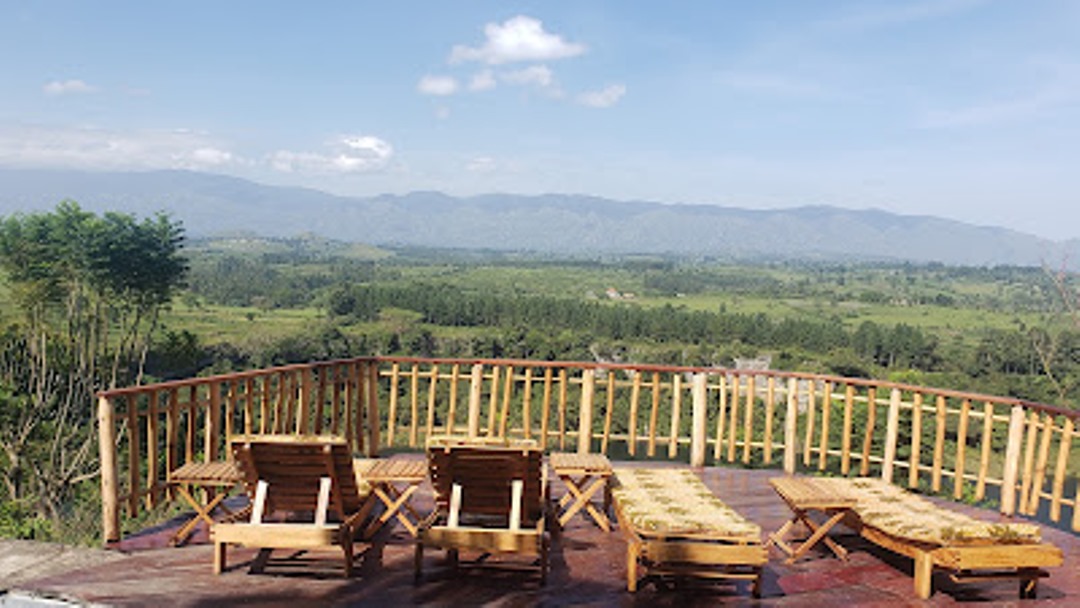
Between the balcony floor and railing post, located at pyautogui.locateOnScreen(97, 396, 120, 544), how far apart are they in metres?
0.14

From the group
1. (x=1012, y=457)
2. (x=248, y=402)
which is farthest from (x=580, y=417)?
(x=1012, y=457)

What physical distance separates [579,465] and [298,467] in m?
1.80

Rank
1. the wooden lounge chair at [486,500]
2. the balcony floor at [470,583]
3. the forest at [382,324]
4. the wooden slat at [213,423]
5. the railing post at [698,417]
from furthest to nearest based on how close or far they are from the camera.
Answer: the forest at [382,324]
the railing post at [698,417]
the wooden slat at [213,423]
the wooden lounge chair at [486,500]
the balcony floor at [470,583]

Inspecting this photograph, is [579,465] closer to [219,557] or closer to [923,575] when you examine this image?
[923,575]

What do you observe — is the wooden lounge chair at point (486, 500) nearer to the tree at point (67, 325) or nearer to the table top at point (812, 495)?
the table top at point (812, 495)

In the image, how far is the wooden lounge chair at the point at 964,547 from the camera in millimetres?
4344

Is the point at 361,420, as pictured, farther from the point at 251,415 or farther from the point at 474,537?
the point at 474,537

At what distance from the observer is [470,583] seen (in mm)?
4438

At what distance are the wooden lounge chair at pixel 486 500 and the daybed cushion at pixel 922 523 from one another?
2.02 m

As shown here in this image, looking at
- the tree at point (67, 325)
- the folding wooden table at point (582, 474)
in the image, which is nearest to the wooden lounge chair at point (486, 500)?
the folding wooden table at point (582, 474)

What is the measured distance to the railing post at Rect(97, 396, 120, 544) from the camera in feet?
16.2

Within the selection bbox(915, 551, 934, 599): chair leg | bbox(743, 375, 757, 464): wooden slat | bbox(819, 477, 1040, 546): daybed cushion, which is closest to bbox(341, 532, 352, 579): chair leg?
bbox(819, 477, 1040, 546): daybed cushion

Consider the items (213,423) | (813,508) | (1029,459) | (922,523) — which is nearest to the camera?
(922,523)

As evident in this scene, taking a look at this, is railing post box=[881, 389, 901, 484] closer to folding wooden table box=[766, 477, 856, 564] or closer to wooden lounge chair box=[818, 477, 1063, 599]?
folding wooden table box=[766, 477, 856, 564]
